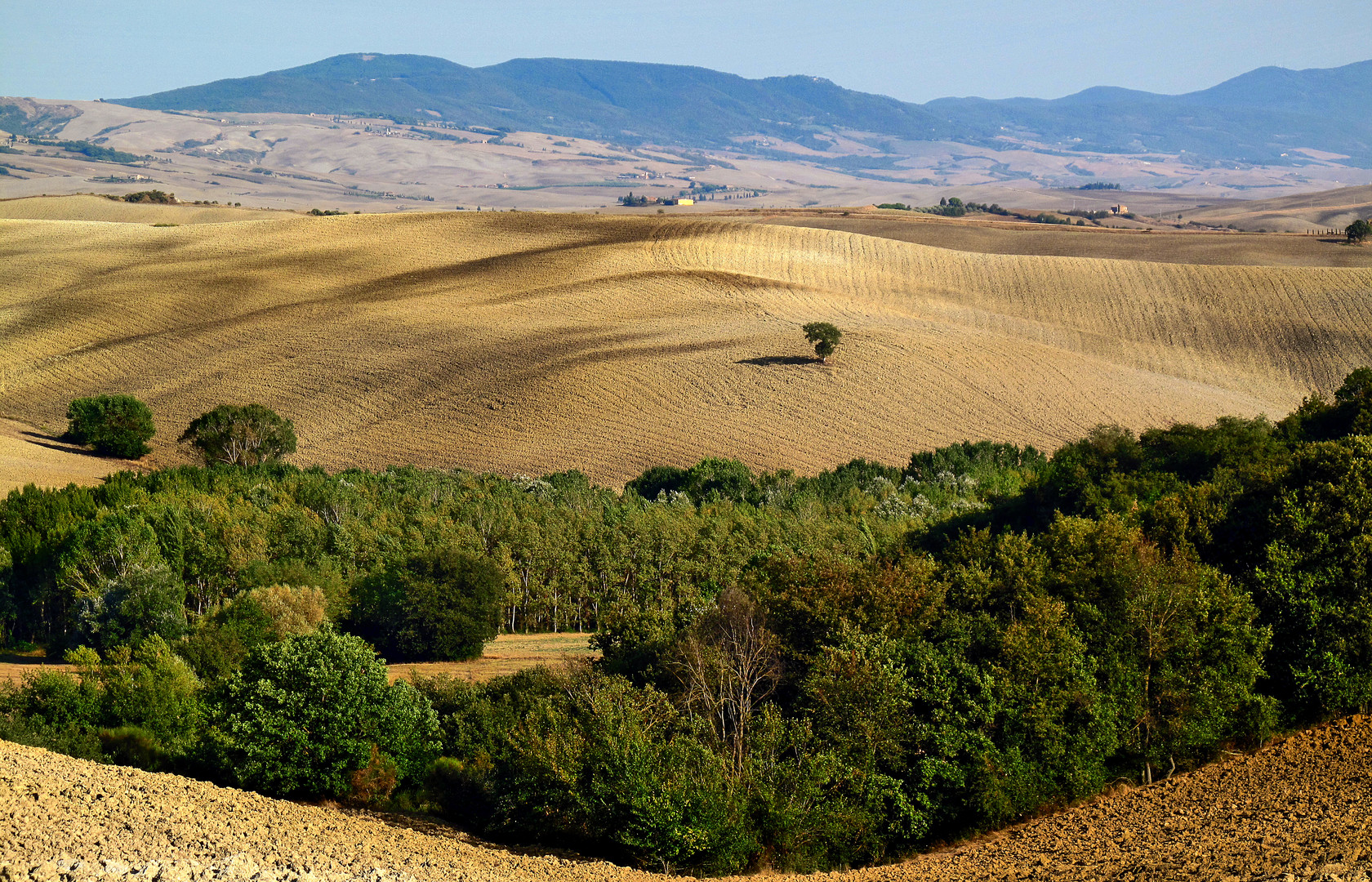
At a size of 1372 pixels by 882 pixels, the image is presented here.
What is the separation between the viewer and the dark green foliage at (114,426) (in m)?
58.3

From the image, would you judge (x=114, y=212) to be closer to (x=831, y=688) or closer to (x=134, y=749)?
(x=134, y=749)

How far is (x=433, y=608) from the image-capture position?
3578cm

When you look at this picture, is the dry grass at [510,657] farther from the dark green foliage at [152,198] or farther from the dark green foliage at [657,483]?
the dark green foliage at [152,198]

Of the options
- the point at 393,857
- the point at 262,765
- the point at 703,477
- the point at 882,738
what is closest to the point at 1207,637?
the point at 882,738

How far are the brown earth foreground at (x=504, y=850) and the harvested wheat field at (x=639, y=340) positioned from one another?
114ft

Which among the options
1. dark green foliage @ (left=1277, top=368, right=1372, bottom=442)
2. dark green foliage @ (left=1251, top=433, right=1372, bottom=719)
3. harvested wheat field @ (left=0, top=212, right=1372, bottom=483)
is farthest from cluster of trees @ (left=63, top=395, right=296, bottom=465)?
dark green foliage @ (left=1251, top=433, right=1372, bottom=719)

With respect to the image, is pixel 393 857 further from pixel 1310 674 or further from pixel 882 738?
pixel 1310 674

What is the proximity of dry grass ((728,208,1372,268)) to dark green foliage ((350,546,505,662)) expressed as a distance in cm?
8445

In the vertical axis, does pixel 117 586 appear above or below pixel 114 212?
below

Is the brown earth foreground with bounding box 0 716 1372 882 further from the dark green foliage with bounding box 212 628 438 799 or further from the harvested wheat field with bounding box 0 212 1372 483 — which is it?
the harvested wheat field with bounding box 0 212 1372 483

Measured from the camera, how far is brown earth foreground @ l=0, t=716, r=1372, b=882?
16484 mm

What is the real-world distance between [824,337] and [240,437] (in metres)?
32.8

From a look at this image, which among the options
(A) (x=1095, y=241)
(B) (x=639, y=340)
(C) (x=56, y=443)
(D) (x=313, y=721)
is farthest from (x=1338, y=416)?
(A) (x=1095, y=241)

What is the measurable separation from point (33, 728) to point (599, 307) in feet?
204
